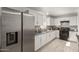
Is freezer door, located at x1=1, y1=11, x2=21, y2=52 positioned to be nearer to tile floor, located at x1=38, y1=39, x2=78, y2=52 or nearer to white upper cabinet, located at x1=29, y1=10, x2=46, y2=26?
white upper cabinet, located at x1=29, y1=10, x2=46, y2=26

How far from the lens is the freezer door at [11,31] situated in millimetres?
1173

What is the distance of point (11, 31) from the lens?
124cm

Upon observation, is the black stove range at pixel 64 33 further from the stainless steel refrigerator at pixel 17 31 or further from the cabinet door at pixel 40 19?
the stainless steel refrigerator at pixel 17 31

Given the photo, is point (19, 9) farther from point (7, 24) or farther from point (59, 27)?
point (59, 27)

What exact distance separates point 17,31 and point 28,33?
0.23 meters

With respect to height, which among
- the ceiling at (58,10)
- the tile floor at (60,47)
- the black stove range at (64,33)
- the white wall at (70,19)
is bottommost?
the tile floor at (60,47)

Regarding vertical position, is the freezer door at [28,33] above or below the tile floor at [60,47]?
above

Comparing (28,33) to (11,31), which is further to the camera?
(28,33)

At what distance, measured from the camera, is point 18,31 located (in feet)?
4.36

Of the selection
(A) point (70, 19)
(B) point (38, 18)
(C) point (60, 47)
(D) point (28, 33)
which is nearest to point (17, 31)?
(D) point (28, 33)

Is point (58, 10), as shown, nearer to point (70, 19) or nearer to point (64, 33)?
point (70, 19)

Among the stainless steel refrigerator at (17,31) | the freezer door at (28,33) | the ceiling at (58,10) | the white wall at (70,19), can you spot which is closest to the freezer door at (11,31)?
the stainless steel refrigerator at (17,31)

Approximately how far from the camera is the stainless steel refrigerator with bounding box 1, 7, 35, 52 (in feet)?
3.89

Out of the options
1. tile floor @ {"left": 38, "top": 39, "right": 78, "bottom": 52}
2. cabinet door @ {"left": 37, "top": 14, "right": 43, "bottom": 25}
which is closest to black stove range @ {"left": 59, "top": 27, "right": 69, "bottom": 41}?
tile floor @ {"left": 38, "top": 39, "right": 78, "bottom": 52}
